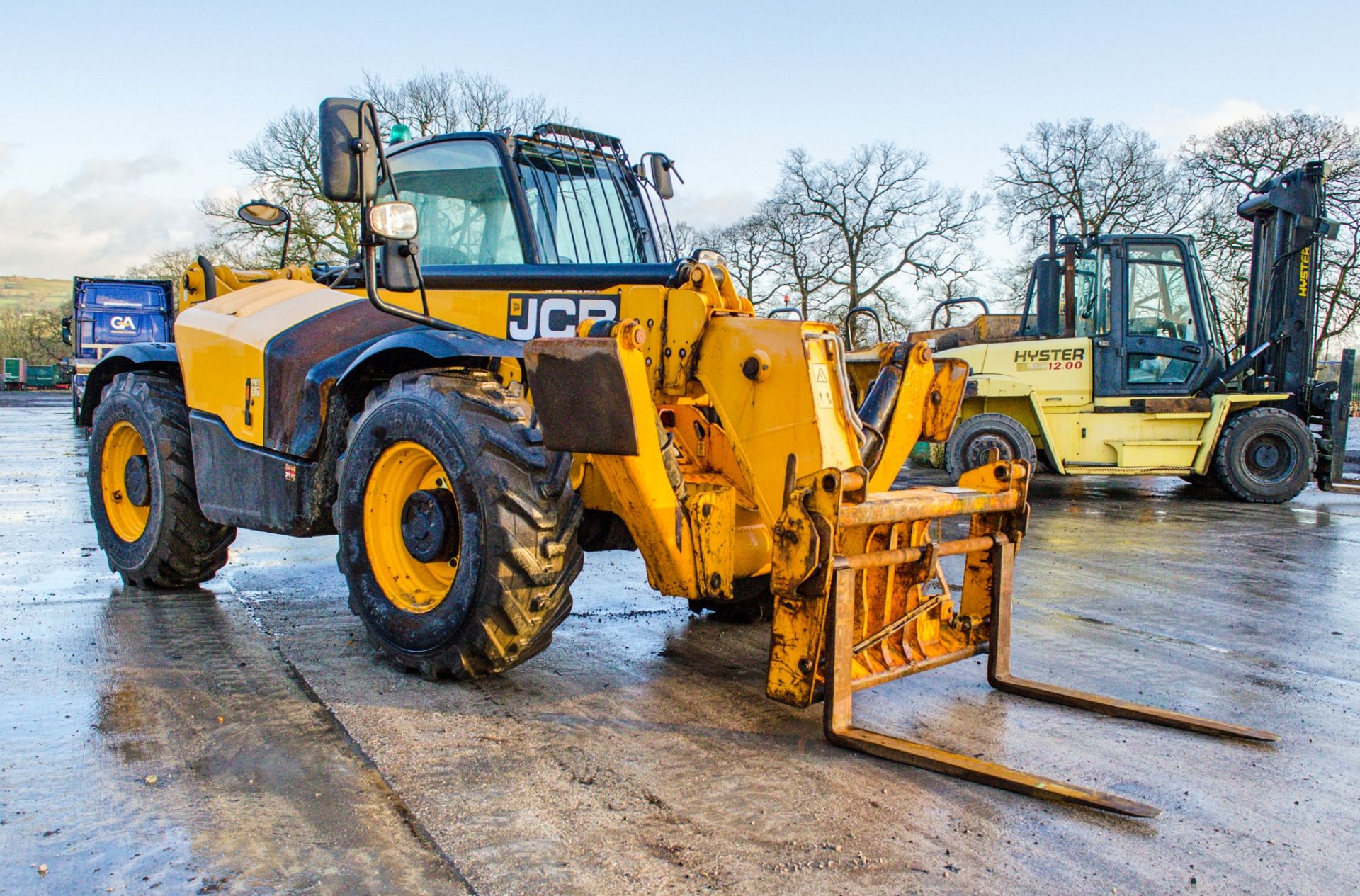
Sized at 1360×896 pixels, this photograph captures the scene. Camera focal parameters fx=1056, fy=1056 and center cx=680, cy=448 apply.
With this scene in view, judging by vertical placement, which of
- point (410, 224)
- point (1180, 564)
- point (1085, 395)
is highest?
point (410, 224)

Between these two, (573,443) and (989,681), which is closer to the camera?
(573,443)

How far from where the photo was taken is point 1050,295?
12.8 metres

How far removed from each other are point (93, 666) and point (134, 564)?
169 cm

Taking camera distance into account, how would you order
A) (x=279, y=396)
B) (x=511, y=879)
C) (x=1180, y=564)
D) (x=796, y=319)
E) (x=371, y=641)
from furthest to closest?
(x=1180, y=564), (x=279, y=396), (x=371, y=641), (x=796, y=319), (x=511, y=879)

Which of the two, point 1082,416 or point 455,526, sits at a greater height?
point 1082,416

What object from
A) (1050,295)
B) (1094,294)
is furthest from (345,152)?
(1050,295)

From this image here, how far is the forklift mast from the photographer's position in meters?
12.1

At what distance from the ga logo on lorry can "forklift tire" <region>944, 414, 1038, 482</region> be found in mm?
8202

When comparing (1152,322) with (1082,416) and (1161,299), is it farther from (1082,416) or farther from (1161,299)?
(1082,416)

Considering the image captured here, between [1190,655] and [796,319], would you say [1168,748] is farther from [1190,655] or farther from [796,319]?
[796,319]

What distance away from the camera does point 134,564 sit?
593 centimetres

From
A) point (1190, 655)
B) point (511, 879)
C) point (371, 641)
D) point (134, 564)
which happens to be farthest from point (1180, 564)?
point (134, 564)

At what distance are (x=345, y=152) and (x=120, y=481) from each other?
11.5ft

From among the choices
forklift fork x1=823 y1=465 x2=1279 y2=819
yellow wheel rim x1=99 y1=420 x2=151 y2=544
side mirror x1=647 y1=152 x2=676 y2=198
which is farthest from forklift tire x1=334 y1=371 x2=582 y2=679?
yellow wheel rim x1=99 y1=420 x2=151 y2=544
